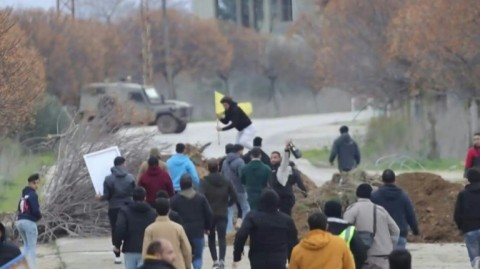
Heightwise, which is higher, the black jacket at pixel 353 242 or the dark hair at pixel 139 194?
the dark hair at pixel 139 194

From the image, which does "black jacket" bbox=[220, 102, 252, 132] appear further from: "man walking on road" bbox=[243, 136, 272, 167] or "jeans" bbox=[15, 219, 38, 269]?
"jeans" bbox=[15, 219, 38, 269]

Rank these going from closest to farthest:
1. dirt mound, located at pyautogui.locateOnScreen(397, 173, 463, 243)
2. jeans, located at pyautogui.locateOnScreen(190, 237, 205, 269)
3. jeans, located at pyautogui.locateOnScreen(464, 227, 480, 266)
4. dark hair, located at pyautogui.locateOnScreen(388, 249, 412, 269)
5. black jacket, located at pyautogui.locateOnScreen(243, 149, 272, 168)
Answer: dark hair, located at pyautogui.locateOnScreen(388, 249, 412, 269)
jeans, located at pyautogui.locateOnScreen(464, 227, 480, 266)
jeans, located at pyautogui.locateOnScreen(190, 237, 205, 269)
black jacket, located at pyautogui.locateOnScreen(243, 149, 272, 168)
dirt mound, located at pyautogui.locateOnScreen(397, 173, 463, 243)

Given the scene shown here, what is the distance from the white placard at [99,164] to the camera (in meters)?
20.7

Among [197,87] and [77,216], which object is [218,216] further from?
[197,87]

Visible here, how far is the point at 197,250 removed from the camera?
613 inches

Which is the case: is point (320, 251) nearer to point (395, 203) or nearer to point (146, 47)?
point (395, 203)

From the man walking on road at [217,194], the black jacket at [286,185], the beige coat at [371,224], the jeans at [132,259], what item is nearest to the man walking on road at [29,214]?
the man walking on road at [217,194]

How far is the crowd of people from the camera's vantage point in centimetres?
1099

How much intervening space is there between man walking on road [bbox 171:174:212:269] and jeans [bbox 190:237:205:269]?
0.05 m

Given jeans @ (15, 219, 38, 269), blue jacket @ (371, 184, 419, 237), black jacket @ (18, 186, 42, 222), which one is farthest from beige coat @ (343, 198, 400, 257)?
jeans @ (15, 219, 38, 269)

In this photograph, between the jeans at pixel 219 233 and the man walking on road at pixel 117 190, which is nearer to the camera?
the jeans at pixel 219 233

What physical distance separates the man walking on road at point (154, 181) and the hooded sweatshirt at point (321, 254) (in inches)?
256

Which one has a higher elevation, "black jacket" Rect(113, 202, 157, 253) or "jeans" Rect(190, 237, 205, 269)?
"black jacket" Rect(113, 202, 157, 253)

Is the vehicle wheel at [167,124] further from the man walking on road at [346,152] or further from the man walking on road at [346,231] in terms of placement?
the man walking on road at [346,231]
